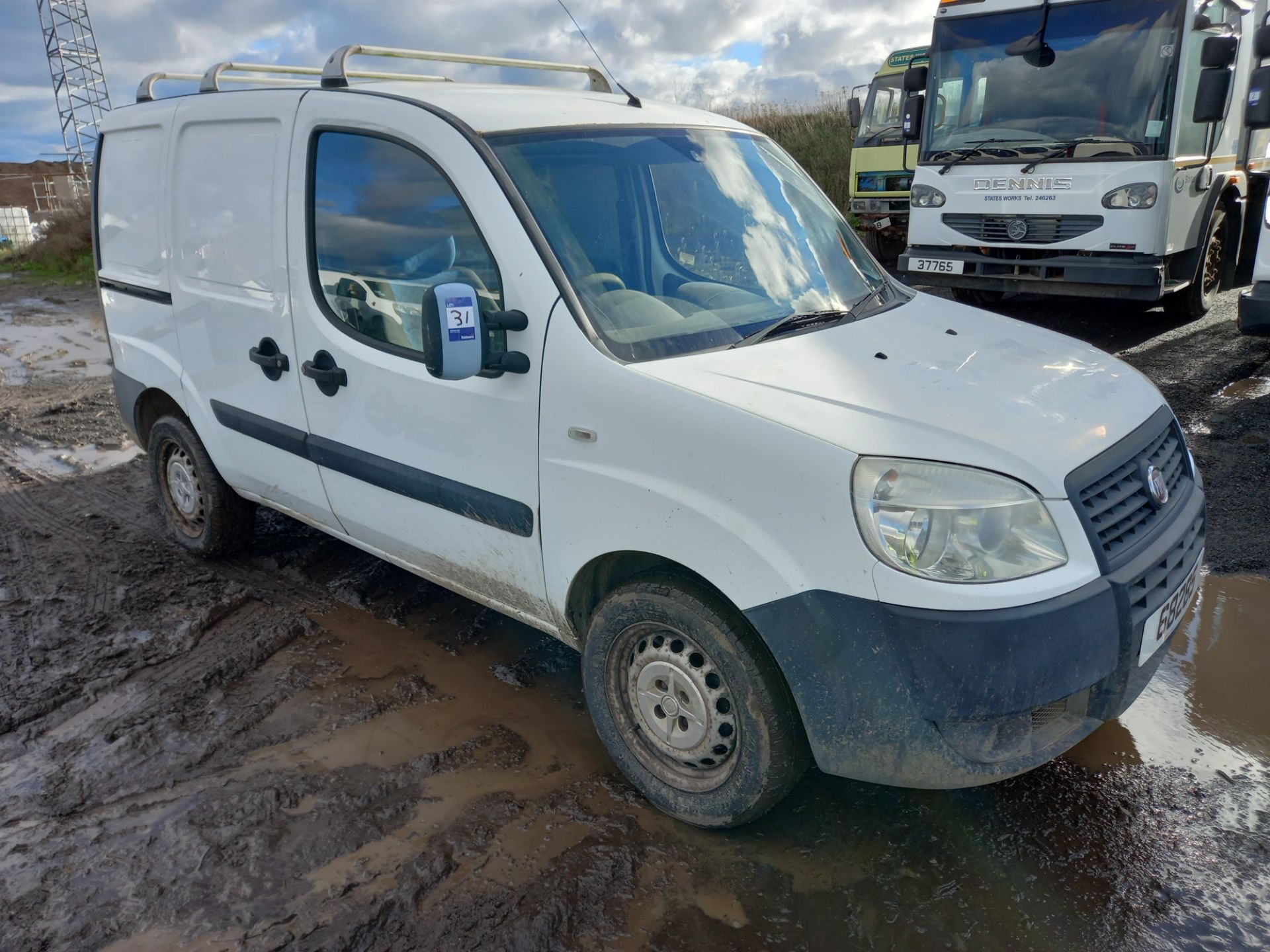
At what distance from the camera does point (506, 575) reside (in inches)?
119

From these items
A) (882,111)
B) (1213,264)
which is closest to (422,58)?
(1213,264)

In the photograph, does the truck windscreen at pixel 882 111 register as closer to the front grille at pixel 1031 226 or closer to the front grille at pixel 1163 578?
the front grille at pixel 1031 226

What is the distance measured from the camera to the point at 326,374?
3338 mm

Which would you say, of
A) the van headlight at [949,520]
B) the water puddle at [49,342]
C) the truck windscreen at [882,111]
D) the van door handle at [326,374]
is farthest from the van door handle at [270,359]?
the truck windscreen at [882,111]

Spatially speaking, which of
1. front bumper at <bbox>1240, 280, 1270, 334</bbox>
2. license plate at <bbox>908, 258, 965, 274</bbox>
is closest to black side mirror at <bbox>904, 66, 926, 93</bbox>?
license plate at <bbox>908, 258, 965, 274</bbox>

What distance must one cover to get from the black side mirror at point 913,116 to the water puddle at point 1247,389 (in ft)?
12.3

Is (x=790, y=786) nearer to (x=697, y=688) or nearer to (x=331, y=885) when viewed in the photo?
(x=697, y=688)

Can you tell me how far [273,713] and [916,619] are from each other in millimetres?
2352

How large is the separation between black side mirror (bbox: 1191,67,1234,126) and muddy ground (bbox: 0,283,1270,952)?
4754 mm

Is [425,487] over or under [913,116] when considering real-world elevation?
under

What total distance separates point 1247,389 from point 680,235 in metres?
5.36

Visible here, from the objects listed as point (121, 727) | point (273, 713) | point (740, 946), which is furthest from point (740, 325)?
point (121, 727)

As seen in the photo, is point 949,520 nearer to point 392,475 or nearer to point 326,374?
point 392,475

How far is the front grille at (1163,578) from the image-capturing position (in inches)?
91.7
